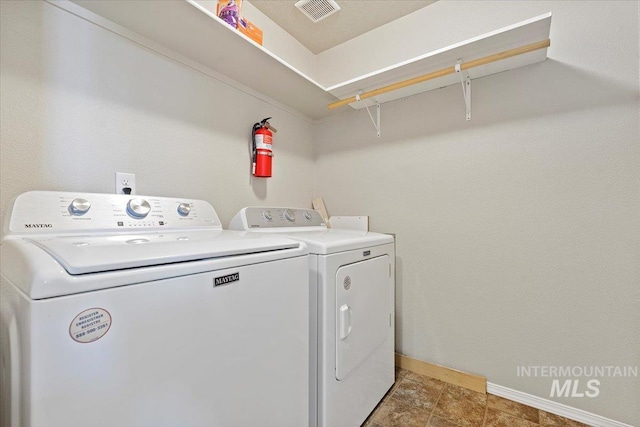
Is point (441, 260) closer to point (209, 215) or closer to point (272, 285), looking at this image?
point (272, 285)

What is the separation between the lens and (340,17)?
194 centimetres

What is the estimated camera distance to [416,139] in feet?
6.47

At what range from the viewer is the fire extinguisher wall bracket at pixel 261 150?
1879 millimetres

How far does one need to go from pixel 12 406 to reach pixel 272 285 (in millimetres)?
629

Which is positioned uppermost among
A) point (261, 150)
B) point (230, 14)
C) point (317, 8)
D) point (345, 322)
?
point (317, 8)

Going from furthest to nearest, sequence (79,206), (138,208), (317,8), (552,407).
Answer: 1. (317,8)
2. (552,407)
3. (138,208)
4. (79,206)

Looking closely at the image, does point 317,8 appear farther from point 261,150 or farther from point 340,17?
point 261,150

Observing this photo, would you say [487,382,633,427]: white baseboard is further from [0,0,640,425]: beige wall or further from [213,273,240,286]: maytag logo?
[213,273,240,286]: maytag logo

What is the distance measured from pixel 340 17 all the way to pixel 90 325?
2.17m

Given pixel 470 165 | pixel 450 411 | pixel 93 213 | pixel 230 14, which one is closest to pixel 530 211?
pixel 470 165

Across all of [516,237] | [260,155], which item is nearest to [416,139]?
[516,237]

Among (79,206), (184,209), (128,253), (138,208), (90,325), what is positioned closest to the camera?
(90,325)

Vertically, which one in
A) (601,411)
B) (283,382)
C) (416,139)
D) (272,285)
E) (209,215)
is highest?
(416,139)

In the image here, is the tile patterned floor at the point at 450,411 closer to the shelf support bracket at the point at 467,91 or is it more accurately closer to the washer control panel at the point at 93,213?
the washer control panel at the point at 93,213
